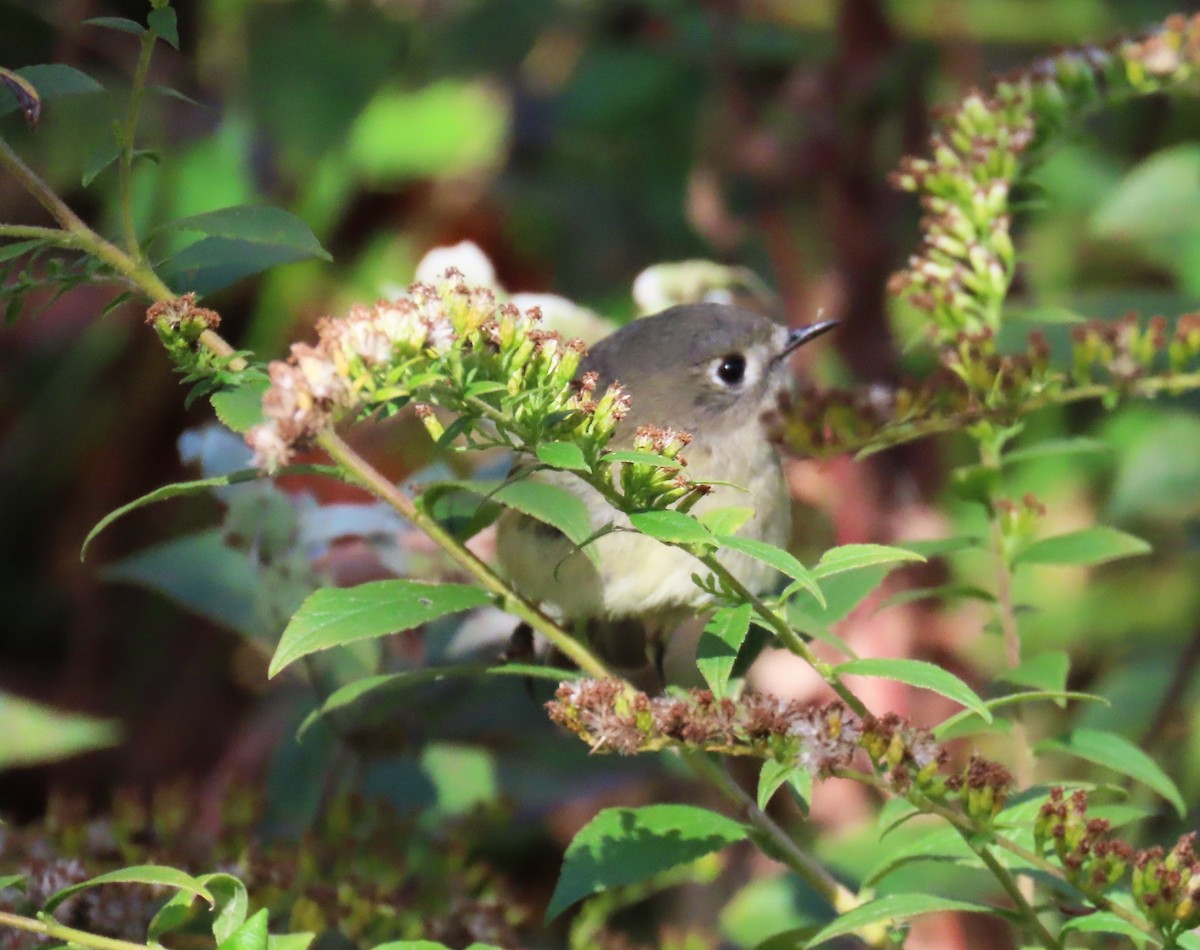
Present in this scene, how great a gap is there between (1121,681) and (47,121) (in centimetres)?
240

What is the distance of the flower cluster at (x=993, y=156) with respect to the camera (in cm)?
151

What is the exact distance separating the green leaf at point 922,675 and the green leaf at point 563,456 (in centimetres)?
24

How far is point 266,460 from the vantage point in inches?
34.7

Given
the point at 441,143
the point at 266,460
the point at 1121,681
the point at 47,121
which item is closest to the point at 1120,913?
the point at 266,460

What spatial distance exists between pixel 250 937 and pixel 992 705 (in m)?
0.55

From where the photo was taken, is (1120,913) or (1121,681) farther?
(1121,681)

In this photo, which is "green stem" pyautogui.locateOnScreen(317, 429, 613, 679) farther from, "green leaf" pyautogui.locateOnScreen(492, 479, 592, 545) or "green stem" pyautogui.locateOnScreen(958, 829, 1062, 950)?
"green stem" pyautogui.locateOnScreen(958, 829, 1062, 950)

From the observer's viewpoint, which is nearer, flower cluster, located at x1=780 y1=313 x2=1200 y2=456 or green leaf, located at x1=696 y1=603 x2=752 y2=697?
green leaf, located at x1=696 y1=603 x2=752 y2=697

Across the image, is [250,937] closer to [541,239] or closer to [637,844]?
[637,844]

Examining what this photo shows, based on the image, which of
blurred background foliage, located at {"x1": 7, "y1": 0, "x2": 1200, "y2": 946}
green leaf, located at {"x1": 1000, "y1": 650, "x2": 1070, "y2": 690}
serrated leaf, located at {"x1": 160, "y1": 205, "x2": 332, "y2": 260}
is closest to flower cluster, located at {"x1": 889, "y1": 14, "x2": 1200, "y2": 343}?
green leaf, located at {"x1": 1000, "y1": 650, "x2": 1070, "y2": 690}

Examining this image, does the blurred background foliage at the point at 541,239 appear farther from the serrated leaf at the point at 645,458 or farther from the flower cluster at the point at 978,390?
the serrated leaf at the point at 645,458

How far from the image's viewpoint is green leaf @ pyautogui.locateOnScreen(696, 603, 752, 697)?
3.47 ft

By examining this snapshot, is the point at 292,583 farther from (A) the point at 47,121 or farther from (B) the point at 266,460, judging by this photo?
(A) the point at 47,121

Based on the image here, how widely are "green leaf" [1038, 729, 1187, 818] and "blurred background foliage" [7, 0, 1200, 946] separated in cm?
108
